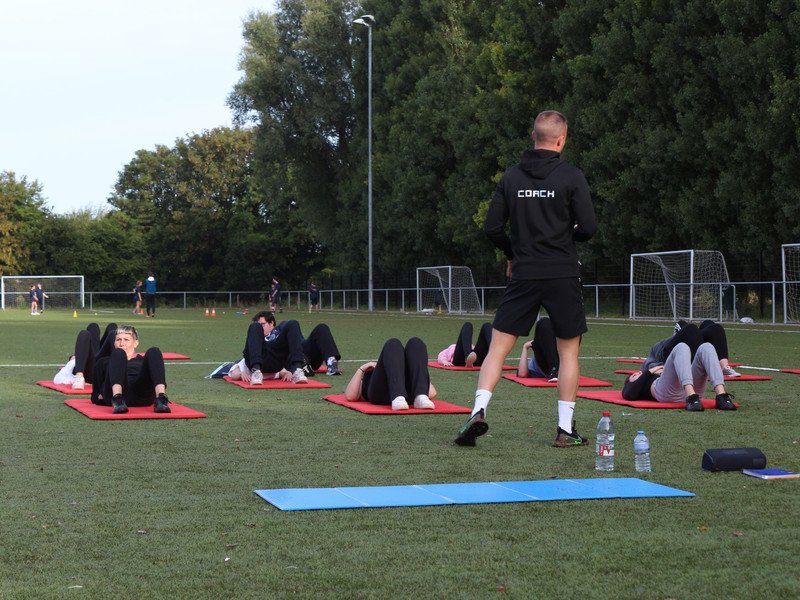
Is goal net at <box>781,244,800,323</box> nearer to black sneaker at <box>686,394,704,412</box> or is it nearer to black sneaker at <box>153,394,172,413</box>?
black sneaker at <box>686,394,704,412</box>

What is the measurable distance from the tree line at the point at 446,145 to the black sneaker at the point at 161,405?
23.7 meters

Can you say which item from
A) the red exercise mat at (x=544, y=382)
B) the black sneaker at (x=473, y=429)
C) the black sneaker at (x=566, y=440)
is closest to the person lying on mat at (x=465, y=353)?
the red exercise mat at (x=544, y=382)

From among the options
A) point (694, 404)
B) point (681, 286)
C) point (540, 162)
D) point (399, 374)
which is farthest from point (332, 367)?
point (681, 286)

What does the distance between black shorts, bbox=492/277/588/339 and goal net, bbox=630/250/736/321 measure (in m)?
25.3

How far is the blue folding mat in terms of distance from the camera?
6.21m

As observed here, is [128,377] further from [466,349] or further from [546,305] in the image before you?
[466,349]

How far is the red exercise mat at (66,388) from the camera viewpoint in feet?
41.1

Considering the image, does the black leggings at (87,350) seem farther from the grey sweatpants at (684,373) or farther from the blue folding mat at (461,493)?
the blue folding mat at (461,493)

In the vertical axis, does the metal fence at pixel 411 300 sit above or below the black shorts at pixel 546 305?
below

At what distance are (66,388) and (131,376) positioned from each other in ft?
7.69

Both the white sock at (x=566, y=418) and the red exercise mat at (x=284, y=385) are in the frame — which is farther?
the red exercise mat at (x=284, y=385)

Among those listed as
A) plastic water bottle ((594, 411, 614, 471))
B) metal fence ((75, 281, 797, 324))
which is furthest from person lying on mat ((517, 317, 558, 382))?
metal fence ((75, 281, 797, 324))

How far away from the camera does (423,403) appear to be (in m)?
10.7

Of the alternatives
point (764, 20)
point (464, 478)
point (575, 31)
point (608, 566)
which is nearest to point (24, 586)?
point (608, 566)
